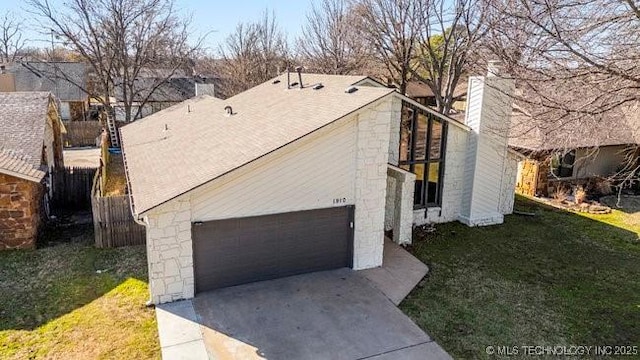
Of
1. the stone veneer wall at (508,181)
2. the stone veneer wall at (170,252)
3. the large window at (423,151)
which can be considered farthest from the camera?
the stone veneer wall at (508,181)

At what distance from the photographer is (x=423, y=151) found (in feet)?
48.0

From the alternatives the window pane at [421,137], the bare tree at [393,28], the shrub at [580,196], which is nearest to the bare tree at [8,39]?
the bare tree at [393,28]

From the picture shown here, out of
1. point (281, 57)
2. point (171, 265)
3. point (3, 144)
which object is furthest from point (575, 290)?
point (281, 57)

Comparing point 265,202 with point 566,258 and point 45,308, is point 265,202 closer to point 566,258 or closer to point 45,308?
point 45,308

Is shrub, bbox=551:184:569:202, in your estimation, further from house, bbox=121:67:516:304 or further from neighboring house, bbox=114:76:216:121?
neighboring house, bbox=114:76:216:121

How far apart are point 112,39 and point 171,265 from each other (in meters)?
24.8

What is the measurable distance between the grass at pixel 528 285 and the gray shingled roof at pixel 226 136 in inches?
188

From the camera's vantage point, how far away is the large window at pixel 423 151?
14.2 metres

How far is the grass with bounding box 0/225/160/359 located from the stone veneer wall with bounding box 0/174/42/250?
362 millimetres

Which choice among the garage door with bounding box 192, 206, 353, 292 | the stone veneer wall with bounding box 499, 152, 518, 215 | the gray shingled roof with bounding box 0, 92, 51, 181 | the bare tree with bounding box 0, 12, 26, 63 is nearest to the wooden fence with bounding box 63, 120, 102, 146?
the gray shingled roof with bounding box 0, 92, 51, 181

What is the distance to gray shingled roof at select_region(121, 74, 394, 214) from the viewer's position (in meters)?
9.32

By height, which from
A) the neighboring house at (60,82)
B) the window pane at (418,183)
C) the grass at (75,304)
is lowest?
the grass at (75,304)

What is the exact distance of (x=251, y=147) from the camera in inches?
390

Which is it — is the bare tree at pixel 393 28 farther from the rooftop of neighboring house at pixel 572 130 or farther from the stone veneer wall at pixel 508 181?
the stone veneer wall at pixel 508 181
